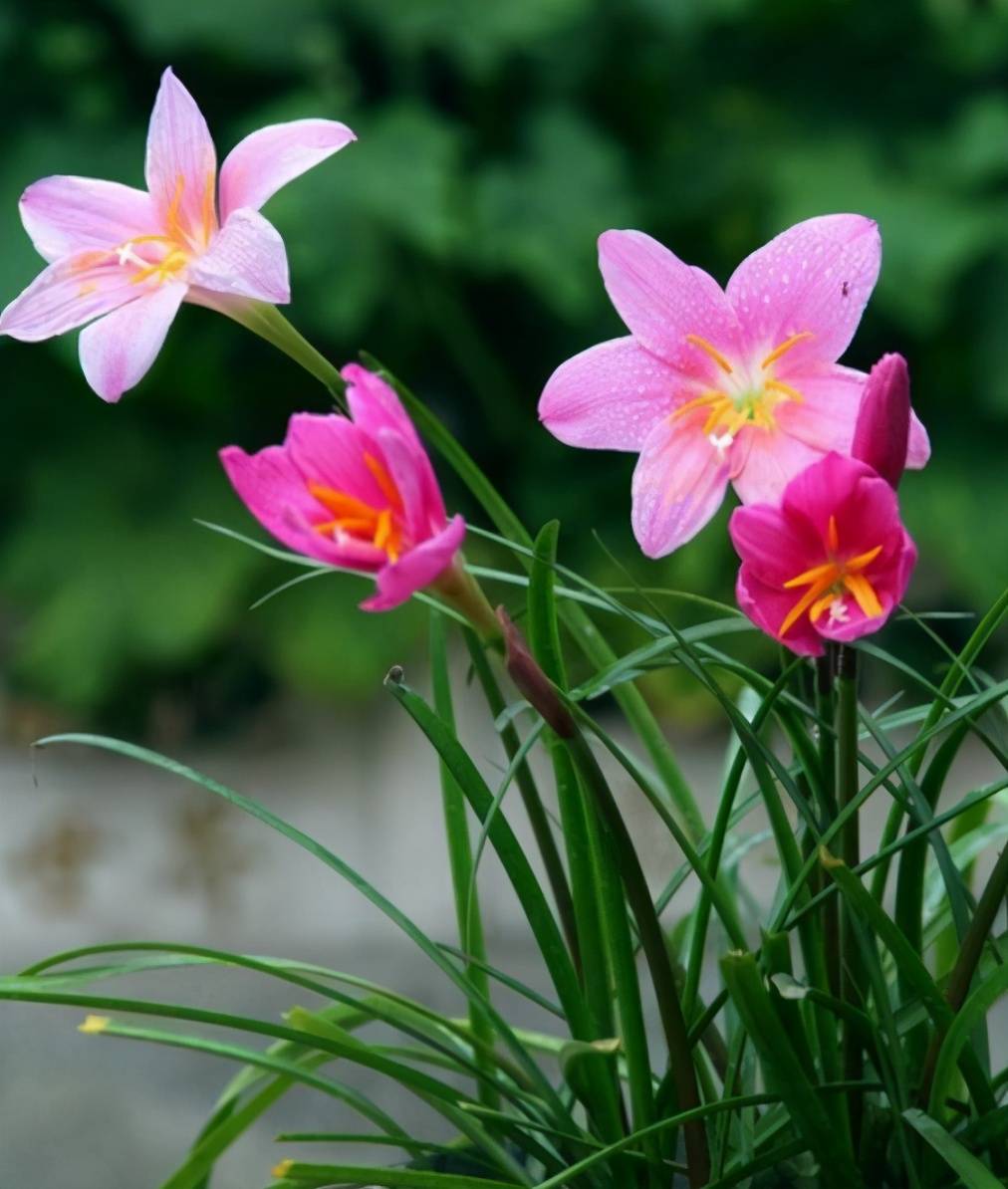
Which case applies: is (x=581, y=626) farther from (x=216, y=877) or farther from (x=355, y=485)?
(x=216, y=877)

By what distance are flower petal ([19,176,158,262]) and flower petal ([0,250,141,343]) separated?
1 centimetres

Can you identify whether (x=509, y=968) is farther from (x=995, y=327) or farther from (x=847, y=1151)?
(x=847, y=1151)

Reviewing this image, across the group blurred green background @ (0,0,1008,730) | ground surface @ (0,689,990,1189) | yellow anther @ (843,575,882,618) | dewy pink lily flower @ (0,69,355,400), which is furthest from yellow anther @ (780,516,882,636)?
blurred green background @ (0,0,1008,730)

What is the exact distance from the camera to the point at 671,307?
274 millimetres

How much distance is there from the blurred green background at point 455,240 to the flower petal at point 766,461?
1.16 meters

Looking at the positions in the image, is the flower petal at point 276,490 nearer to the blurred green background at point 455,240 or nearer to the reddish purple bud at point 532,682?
the reddish purple bud at point 532,682

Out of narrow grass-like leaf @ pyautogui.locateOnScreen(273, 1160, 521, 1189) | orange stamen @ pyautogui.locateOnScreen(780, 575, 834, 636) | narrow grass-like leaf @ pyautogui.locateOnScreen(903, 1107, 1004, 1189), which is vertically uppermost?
orange stamen @ pyautogui.locateOnScreen(780, 575, 834, 636)

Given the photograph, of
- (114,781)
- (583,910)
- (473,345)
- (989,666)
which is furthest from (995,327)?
(583,910)

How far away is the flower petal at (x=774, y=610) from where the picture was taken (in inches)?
9.7

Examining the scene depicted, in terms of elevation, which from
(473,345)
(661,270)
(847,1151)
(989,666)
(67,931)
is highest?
(473,345)

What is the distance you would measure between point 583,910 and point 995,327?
4.33ft

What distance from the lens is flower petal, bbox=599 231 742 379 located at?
270 millimetres

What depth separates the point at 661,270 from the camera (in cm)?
27

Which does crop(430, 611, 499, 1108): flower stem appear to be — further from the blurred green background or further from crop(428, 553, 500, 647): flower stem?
the blurred green background
